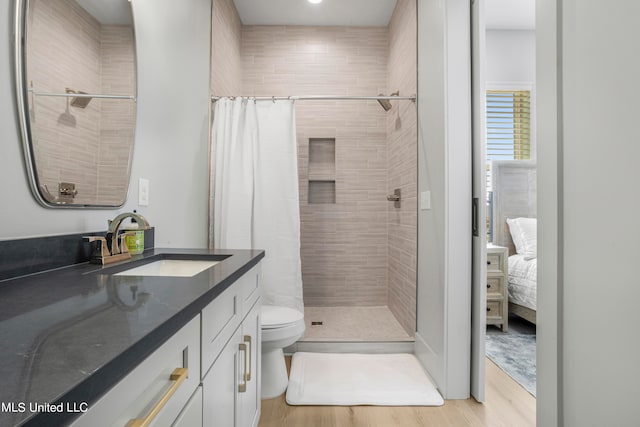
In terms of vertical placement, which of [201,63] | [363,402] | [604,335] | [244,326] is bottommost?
[363,402]

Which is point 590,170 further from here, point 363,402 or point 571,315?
point 363,402

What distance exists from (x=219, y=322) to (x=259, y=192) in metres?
1.47

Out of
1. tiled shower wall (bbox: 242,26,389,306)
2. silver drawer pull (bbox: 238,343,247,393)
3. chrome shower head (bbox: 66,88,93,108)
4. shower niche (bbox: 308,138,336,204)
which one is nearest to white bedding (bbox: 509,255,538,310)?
tiled shower wall (bbox: 242,26,389,306)

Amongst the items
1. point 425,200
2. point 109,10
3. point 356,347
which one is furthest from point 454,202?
point 109,10

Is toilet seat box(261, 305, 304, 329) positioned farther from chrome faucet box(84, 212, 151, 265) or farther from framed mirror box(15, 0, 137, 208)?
framed mirror box(15, 0, 137, 208)

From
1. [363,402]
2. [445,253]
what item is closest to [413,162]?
[445,253]

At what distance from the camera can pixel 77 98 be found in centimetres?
106

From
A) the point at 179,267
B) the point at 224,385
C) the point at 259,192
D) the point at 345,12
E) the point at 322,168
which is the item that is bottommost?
the point at 224,385

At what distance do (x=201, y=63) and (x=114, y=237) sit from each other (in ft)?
4.81

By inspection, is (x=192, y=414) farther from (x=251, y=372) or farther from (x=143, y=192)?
(x=143, y=192)

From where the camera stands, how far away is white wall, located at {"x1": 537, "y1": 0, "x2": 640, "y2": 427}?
2.40 feet

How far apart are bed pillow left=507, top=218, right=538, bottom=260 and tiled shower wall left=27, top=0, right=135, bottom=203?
3236mm

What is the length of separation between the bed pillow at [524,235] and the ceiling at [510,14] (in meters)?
1.96

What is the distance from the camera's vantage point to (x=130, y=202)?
4.44 feet
